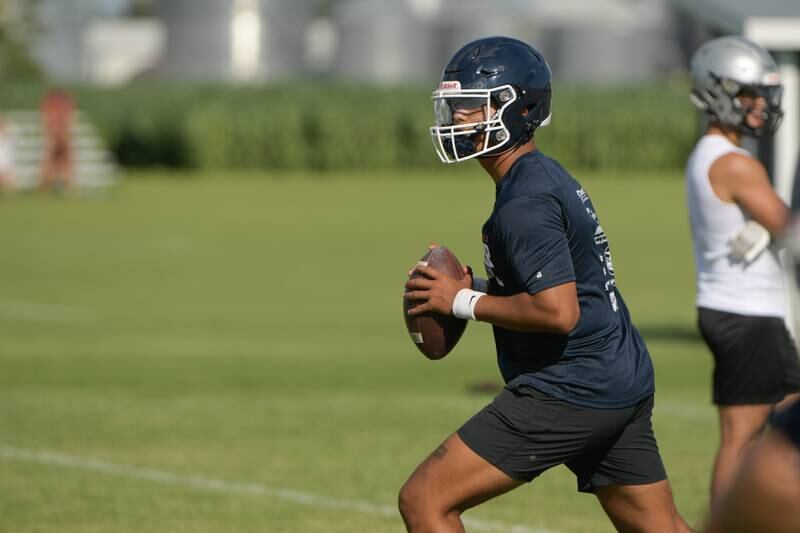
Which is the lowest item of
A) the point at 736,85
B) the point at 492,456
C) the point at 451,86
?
the point at 492,456

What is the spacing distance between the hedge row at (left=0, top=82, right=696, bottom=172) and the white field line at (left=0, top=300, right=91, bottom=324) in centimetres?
3302

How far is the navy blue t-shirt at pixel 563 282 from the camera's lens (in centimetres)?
517

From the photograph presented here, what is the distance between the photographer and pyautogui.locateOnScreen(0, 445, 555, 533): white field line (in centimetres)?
810

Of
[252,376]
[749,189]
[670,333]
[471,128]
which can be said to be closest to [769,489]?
[471,128]

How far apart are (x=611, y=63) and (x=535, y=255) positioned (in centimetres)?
7199

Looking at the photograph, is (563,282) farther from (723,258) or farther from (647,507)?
(723,258)

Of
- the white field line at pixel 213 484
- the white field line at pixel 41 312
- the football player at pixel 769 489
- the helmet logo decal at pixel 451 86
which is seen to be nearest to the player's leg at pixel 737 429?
the white field line at pixel 213 484

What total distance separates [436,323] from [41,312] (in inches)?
611

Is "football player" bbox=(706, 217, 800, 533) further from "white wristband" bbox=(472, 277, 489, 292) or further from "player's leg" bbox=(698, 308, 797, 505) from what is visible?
"player's leg" bbox=(698, 308, 797, 505)

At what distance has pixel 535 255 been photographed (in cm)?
512

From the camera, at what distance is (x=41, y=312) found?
66.7 feet

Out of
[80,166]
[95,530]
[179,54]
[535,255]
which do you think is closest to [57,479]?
[95,530]

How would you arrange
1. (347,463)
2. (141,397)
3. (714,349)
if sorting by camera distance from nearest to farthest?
(714,349) < (347,463) < (141,397)

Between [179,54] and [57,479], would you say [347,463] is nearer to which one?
[57,479]
